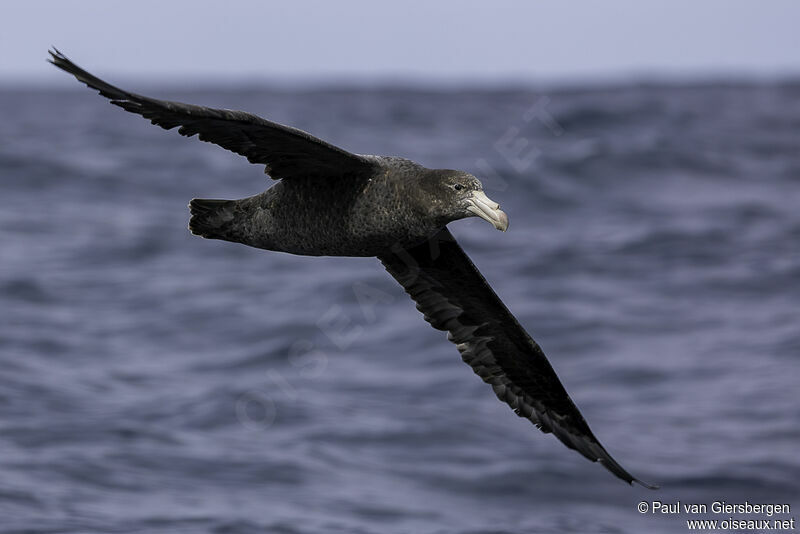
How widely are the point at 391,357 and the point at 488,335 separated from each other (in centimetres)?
769

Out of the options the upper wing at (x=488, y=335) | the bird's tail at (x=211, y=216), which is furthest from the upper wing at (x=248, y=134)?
the upper wing at (x=488, y=335)

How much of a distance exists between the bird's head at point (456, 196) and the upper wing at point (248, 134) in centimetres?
48

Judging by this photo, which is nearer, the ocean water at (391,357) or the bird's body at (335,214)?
the bird's body at (335,214)

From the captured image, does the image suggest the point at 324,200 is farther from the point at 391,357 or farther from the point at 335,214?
the point at 391,357

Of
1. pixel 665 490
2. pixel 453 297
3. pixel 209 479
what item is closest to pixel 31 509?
pixel 209 479

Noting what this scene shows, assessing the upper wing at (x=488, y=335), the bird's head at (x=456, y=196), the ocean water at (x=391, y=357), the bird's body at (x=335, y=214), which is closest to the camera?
the bird's head at (x=456, y=196)

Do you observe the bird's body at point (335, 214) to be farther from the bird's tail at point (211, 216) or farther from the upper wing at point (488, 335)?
the upper wing at point (488, 335)

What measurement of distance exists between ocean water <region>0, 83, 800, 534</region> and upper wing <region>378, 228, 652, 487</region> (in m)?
2.19

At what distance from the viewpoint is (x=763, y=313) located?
17.4 m

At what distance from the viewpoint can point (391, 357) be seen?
16594 millimetres

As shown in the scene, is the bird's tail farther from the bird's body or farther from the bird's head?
the bird's head

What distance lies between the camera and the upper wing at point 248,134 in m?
5.89

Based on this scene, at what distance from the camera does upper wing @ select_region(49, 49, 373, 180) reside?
589cm

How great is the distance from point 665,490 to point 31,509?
6.09 metres
